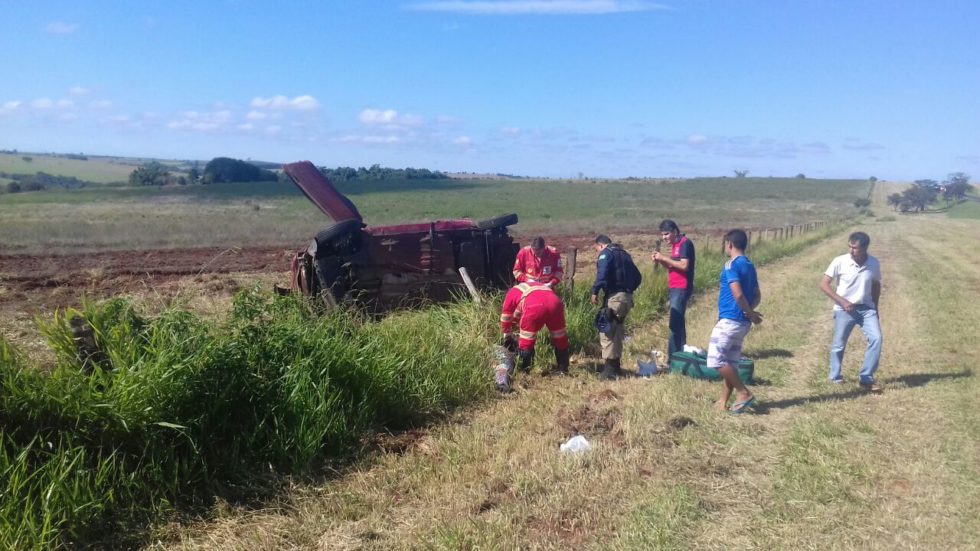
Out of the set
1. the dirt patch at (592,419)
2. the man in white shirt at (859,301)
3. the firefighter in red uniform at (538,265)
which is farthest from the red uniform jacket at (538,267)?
the man in white shirt at (859,301)

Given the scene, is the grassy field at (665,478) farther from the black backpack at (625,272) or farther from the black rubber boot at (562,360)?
the black backpack at (625,272)

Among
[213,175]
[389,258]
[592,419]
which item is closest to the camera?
[592,419]

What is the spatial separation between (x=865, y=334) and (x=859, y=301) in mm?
355

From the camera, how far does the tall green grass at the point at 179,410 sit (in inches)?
151

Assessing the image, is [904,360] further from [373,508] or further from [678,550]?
[373,508]

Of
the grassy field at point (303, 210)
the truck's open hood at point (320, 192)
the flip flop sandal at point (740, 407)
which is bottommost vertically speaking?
the grassy field at point (303, 210)

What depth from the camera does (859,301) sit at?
23.6ft

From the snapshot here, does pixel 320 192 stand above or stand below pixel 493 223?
above

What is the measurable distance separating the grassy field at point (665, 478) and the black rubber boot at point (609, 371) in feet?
0.74

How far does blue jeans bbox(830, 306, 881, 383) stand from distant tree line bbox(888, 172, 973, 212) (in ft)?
233

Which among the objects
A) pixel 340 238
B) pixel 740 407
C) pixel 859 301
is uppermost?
pixel 340 238

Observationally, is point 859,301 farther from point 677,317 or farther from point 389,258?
point 389,258

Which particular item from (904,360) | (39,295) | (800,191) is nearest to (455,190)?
(800,191)

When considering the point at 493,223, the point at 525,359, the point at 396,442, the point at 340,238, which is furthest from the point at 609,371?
the point at 340,238
